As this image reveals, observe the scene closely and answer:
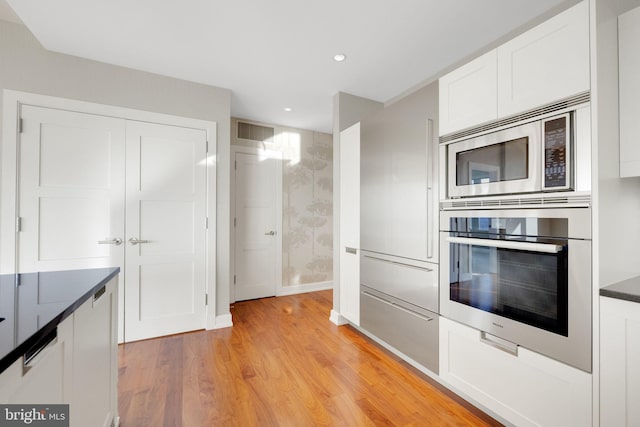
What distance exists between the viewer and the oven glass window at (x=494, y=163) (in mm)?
1456

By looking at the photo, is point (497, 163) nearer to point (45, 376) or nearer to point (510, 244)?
point (510, 244)

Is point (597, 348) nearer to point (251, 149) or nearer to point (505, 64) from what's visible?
point (505, 64)

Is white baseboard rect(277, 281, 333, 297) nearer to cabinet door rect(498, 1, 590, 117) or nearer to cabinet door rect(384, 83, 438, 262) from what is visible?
cabinet door rect(384, 83, 438, 262)

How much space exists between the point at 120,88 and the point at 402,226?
293 centimetres

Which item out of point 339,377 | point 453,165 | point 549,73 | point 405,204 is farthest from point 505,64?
point 339,377

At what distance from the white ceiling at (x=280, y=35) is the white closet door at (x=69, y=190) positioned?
0.64m

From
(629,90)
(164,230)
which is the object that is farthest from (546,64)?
(164,230)

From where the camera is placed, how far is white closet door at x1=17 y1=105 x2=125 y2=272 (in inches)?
90.7

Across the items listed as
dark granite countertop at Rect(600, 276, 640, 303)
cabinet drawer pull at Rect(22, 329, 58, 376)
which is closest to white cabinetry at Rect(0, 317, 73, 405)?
cabinet drawer pull at Rect(22, 329, 58, 376)

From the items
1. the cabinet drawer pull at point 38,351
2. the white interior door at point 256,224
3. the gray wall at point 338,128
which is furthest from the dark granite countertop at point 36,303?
the white interior door at point 256,224

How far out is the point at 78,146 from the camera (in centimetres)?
246

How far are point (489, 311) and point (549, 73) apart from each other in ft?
4.28

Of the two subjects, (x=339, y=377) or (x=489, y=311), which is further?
(x=339, y=377)

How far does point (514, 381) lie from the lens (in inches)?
57.4
